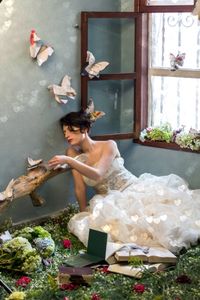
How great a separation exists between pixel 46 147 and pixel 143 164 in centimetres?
95

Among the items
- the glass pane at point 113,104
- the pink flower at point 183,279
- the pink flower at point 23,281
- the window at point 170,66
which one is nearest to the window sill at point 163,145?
the window at point 170,66

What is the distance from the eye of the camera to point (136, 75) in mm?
5230

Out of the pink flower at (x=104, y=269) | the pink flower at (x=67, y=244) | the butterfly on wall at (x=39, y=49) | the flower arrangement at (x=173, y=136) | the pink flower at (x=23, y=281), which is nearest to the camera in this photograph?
the pink flower at (x=23, y=281)

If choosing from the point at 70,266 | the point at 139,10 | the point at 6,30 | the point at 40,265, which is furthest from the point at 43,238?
the point at 139,10

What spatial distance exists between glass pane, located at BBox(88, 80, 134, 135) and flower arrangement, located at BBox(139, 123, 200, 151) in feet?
0.54

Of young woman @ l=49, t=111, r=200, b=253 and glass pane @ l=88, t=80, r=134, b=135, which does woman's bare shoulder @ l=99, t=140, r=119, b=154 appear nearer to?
young woman @ l=49, t=111, r=200, b=253

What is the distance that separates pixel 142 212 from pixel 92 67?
4.33ft

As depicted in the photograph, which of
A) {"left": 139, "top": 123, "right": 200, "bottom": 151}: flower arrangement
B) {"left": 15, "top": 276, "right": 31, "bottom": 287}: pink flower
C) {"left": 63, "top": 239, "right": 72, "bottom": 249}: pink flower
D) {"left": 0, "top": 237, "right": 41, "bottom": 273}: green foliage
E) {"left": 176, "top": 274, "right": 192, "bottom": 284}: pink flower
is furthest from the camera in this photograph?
{"left": 139, "top": 123, "right": 200, "bottom": 151}: flower arrangement

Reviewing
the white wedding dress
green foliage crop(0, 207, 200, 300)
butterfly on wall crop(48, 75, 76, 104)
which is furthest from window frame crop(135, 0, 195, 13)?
green foliage crop(0, 207, 200, 300)

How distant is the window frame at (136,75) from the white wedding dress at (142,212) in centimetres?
51

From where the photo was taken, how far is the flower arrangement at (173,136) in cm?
504

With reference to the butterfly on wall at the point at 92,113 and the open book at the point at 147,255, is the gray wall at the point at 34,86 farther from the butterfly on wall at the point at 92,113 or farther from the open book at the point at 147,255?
the open book at the point at 147,255

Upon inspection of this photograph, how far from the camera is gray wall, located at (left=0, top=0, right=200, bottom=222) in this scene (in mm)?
4629

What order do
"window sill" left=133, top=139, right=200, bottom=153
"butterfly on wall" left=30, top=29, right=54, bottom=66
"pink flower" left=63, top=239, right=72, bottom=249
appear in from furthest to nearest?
"window sill" left=133, top=139, right=200, bottom=153
"butterfly on wall" left=30, top=29, right=54, bottom=66
"pink flower" left=63, top=239, right=72, bottom=249
